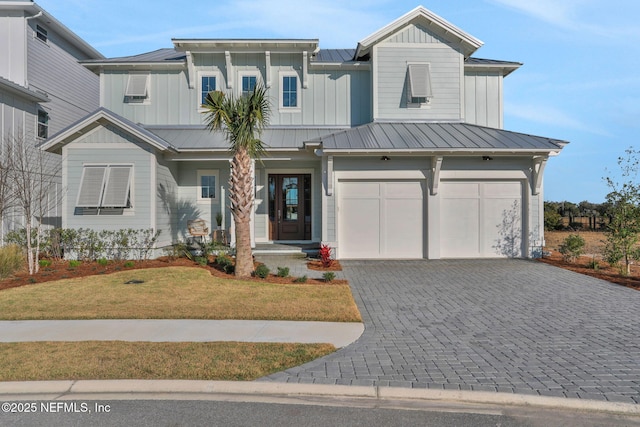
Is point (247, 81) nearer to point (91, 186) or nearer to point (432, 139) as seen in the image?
point (91, 186)

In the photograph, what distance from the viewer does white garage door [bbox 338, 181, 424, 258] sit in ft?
44.4

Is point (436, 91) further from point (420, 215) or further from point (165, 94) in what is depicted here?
point (165, 94)

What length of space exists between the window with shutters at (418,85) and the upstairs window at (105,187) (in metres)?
10.3

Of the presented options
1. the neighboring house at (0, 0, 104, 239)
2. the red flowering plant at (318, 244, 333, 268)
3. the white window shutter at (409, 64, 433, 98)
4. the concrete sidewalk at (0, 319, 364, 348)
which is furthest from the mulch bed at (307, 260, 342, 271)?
the neighboring house at (0, 0, 104, 239)

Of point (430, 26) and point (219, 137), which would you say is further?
point (430, 26)

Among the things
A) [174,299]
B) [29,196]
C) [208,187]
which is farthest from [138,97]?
[174,299]

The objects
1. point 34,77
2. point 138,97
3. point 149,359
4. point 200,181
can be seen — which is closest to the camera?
point 149,359

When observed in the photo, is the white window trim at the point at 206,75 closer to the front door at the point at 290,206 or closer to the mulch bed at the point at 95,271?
the front door at the point at 290,206

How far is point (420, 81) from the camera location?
1512 centimetres

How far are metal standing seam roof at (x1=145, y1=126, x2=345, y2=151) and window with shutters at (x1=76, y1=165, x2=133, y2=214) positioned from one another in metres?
1.96

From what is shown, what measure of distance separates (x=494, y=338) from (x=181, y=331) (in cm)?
478

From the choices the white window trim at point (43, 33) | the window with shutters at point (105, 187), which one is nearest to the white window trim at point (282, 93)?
the window with shutters at point (105, 187)

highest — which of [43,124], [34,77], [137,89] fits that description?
[34,77]

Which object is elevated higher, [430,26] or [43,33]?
[43,33]
